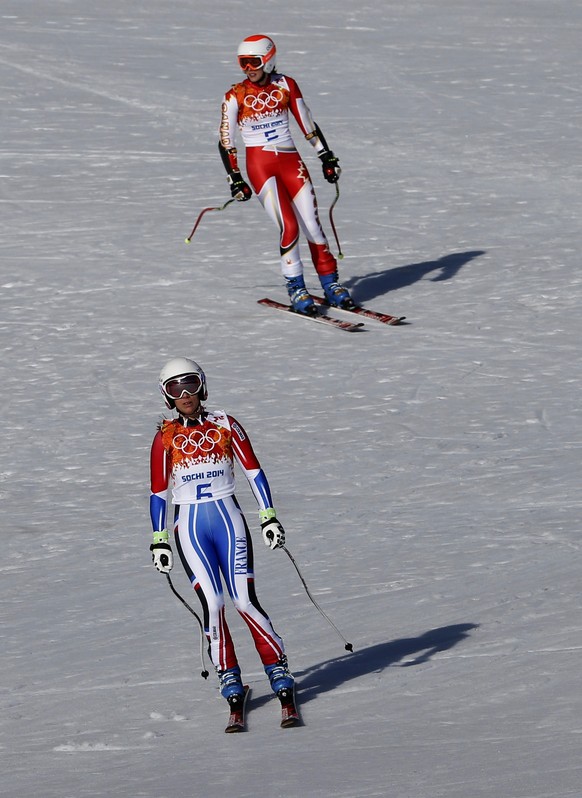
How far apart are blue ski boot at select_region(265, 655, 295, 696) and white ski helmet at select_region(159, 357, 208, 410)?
1.19 metres

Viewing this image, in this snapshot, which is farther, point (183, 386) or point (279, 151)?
point (279, 151)

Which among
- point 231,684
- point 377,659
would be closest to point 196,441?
point 231,684

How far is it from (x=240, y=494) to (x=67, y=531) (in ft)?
3.82

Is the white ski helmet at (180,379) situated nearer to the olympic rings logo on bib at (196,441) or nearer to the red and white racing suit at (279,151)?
the olympic rings logo on bib at (196,441)

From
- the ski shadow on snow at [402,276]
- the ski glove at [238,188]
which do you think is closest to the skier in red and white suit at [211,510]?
the ski glove at [238,188]

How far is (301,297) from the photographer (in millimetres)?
13188

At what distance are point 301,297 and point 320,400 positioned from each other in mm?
1877

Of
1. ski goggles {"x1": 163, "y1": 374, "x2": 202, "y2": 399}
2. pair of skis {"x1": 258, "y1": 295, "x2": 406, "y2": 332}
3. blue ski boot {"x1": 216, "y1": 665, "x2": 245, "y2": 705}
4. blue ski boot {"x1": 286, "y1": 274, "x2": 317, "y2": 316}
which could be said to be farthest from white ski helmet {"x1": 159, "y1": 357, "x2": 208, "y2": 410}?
blue ski boot {"x1": 286, "y1": 274, "x2": 317, "y2": 316}

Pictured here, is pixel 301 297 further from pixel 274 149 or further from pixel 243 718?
pixel 243 718

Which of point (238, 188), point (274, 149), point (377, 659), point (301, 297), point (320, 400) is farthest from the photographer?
point (301, 297)

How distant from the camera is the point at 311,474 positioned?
33.7ft

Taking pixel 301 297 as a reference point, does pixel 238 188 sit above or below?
above

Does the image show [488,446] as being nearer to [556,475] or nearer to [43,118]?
[556,475]

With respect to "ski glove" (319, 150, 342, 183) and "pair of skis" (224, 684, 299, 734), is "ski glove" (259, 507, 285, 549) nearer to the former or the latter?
"pair of skis" (224, 684, 299, 734)
